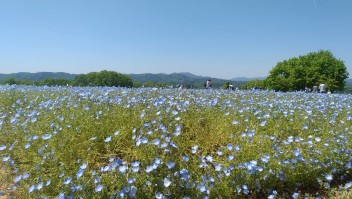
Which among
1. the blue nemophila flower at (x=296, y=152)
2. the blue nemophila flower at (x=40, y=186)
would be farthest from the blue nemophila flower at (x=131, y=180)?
the blue nemophila flower at (x=296, y=152)

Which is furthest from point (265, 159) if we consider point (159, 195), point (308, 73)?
point (308, 73)

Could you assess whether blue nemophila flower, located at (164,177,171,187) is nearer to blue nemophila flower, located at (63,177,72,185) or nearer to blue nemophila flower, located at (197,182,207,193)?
blue nemophila flower, located at (197,182,207,193)

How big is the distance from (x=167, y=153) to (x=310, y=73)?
1257 inches

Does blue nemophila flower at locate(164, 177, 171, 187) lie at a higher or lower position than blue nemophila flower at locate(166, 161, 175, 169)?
lower

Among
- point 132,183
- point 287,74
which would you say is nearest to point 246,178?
point 132,183

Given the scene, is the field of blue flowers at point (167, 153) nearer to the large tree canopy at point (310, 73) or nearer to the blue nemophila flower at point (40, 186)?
the blue nemophila flower at point (40, 186)

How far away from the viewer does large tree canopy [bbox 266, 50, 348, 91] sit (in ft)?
99.2

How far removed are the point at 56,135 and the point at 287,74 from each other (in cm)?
3329

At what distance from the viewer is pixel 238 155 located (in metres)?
3.02

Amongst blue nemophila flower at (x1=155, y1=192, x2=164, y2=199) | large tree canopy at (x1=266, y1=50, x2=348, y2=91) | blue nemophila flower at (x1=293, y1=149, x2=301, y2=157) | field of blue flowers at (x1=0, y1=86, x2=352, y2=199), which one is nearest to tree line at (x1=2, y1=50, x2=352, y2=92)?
large tree canopy at (x1=266, y1=50, x2=348, y2=91)

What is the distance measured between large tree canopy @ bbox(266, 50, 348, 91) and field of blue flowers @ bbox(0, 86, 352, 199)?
92.7ft

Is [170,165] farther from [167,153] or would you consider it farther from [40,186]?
[40,186]

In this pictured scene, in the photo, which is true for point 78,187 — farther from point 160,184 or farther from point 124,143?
point 124,143

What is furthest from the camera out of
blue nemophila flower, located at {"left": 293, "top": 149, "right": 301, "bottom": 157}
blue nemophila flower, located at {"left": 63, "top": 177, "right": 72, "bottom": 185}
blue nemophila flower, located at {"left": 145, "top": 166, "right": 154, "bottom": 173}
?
blue nemophila flower, located at {"left": 293, "top": 149, "right": 301, "bottom": 157}
